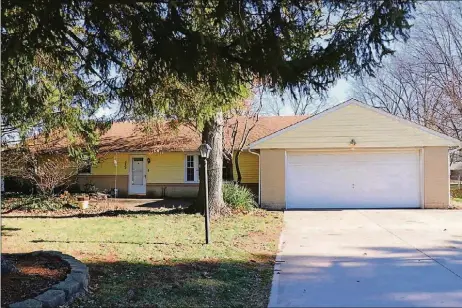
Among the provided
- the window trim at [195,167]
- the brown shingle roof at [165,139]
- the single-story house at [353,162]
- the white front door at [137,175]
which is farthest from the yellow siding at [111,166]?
the single-story house at [353,162]

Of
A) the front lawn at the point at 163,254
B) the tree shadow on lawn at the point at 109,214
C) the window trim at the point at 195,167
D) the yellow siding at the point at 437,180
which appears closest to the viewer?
the front lawn at the point at 163,254

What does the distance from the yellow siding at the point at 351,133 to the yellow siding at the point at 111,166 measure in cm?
840

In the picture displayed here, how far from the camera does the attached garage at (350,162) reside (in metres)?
17.2

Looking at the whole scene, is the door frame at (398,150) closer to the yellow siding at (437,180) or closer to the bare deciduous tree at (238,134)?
the yellow siding at (437,180)

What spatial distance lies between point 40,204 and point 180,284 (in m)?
12.6

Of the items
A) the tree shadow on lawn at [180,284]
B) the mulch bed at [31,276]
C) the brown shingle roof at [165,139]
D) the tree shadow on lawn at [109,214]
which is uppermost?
the brown shingle roof at [165,139]

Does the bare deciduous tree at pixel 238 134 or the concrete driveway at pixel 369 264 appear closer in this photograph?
the concrete driveway at pixel 369 264

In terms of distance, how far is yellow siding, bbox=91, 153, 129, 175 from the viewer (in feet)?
74.8

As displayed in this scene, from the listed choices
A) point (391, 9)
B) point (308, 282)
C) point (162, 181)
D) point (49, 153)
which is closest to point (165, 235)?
point (308, 282)

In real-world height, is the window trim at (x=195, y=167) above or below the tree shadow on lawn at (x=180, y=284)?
above

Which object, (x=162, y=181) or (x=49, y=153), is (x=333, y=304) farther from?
(x=162, y=181)

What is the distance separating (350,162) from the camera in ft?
57.9

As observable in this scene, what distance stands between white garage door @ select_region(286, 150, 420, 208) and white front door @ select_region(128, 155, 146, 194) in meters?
8.46

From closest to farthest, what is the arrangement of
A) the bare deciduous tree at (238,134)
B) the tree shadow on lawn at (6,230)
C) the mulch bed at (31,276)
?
the mulch bed at (31,276), the tree shadow on lawn at (6,230), the bare deciduous tree at (238,134)
